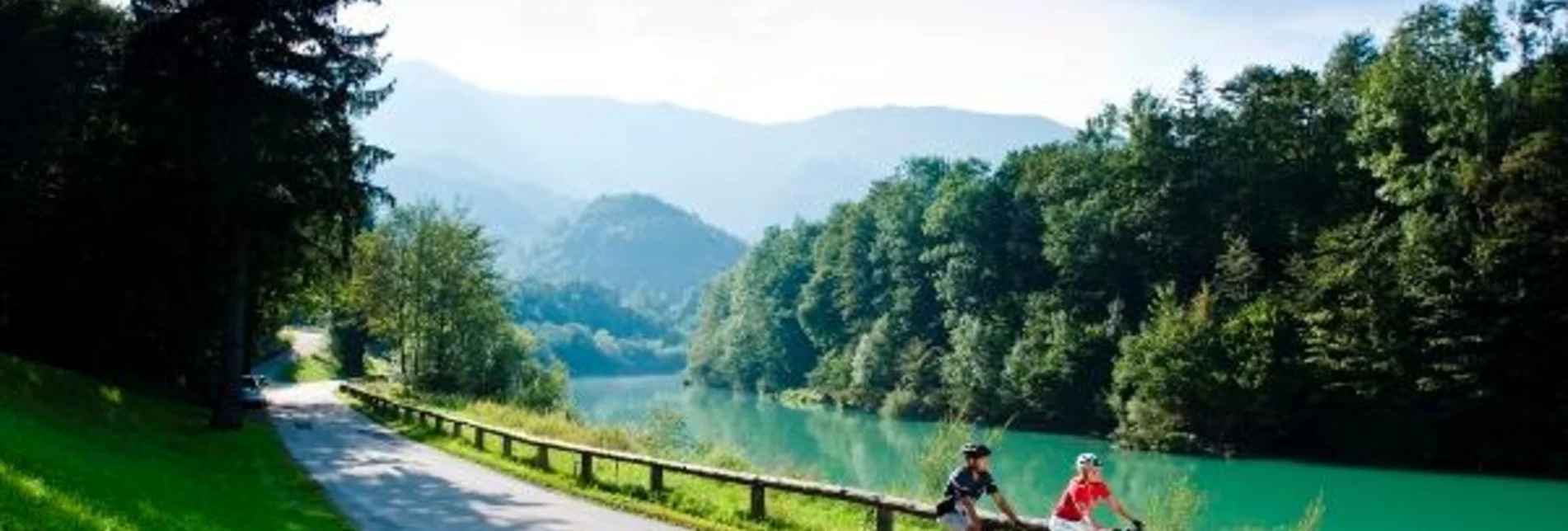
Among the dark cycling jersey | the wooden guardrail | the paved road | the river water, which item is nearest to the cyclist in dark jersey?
the dark cycling jersey

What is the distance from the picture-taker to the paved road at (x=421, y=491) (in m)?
21.9

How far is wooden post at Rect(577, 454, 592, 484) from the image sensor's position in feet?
91.5

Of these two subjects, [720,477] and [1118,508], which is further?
[720,477]

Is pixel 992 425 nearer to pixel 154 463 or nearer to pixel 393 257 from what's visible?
pixel 393 257

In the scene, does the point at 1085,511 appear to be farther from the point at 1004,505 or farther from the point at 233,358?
the point at 233,358

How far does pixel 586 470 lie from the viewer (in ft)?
92.3

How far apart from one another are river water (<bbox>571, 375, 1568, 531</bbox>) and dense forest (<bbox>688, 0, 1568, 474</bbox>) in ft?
12.5

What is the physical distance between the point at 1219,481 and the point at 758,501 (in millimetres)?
38590

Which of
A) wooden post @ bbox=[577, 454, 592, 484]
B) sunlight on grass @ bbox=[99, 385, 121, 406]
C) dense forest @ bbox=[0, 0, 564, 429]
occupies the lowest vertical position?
wooden post @ bbox=[577, 454, 592, 484]

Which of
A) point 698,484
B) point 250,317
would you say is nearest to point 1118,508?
point 698,484

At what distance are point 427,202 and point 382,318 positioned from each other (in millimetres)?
6688

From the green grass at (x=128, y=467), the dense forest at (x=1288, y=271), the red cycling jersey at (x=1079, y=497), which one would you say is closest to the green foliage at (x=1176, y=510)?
the red cycling jersey at (x=1079, y=497)

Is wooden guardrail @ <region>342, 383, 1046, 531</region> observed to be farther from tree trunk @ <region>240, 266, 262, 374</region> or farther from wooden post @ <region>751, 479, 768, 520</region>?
tree trunk @ <region>240, 266, 262, 374</region>

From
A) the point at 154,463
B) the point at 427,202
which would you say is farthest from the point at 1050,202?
the point at 154,463
